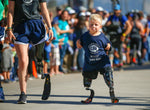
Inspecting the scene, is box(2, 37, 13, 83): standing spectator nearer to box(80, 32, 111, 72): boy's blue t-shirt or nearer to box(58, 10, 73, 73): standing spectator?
box(58, 10, 73, 73): standing spectator

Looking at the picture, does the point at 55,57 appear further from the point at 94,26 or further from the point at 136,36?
the point at 94,26

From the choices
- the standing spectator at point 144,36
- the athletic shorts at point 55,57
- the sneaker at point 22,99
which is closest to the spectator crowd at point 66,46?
the athletic shorts at point 55,57

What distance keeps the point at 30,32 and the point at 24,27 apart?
131 mm

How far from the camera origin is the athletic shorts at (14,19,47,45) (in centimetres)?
681

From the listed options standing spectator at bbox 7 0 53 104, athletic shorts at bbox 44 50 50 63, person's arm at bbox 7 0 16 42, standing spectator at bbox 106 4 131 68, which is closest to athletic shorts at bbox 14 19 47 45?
standing spectator at bbox 7 0 53 104

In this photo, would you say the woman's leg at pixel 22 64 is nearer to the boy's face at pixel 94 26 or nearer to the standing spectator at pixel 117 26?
the boy's face at pixel 94 26

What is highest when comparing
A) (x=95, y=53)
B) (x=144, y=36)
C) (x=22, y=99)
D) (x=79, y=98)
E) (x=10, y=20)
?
(x=10, y=20)

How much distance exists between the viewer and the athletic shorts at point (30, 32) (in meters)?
6.81

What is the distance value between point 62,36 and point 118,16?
183cm

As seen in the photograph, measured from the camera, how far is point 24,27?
684 centimetres

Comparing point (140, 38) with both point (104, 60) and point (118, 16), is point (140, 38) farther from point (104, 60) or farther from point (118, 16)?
point (104, 60)

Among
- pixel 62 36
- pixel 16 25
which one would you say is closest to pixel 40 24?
pixel 16 25

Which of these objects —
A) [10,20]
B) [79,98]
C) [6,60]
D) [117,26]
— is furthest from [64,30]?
[10,20]

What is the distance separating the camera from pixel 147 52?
1994 cm
